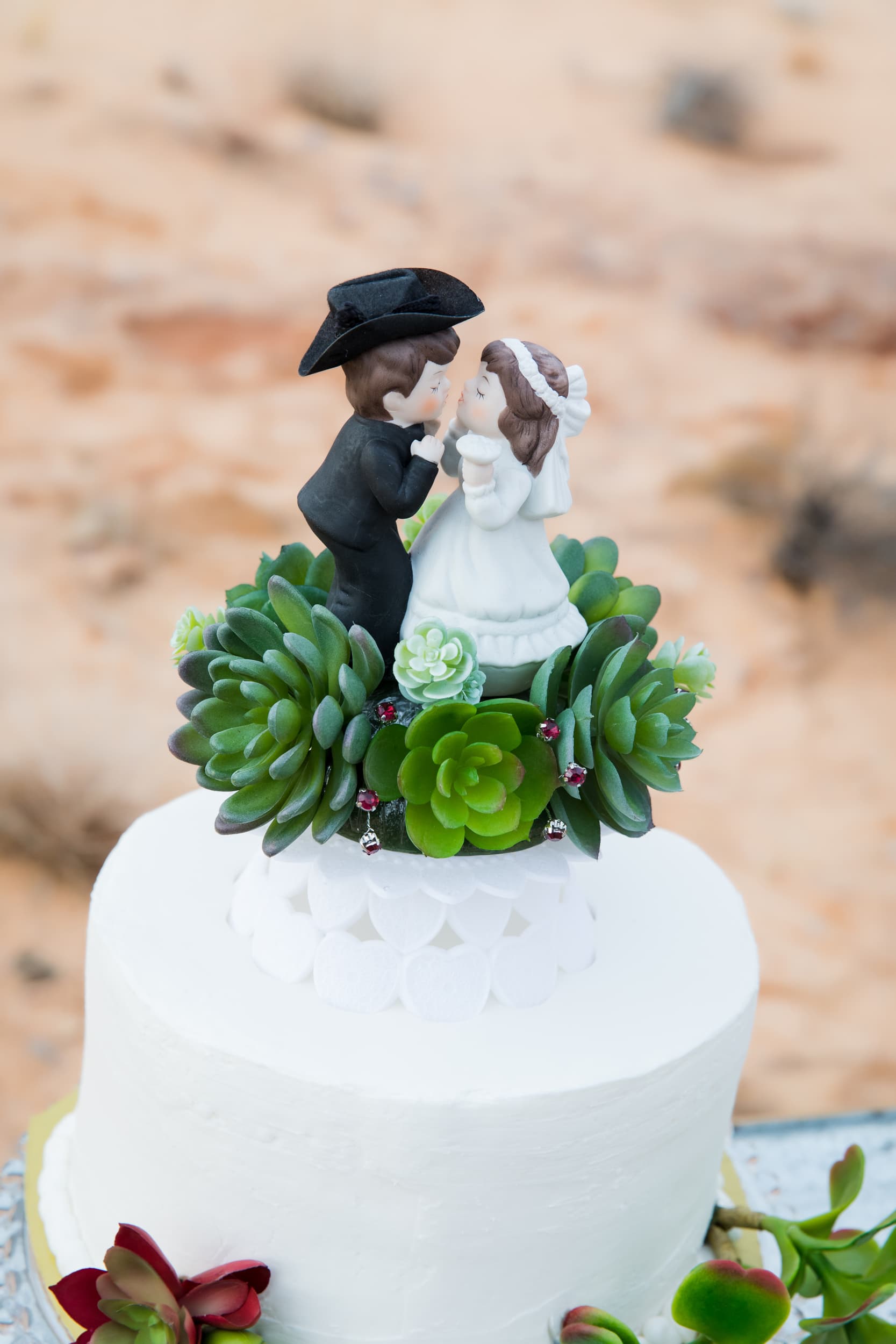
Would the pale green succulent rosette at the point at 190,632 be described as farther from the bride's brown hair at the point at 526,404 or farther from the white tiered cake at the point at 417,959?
the bride's brown hair at the point at 526,404

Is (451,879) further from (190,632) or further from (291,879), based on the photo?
(190,632)

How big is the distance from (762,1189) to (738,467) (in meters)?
2.54

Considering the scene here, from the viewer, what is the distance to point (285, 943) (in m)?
1.44

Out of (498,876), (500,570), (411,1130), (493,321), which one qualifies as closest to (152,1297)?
(411,1130)

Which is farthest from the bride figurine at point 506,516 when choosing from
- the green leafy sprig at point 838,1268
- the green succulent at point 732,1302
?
the green leafy sprig at point 838,1268

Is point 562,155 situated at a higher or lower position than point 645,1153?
higher

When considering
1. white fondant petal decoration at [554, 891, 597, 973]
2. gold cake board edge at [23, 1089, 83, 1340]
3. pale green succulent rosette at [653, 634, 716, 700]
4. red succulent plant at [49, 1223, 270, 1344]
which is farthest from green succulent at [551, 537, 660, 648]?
gold cake board edge at [23, 1089, 83, 1340]

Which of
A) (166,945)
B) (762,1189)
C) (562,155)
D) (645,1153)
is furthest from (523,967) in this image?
(562,155)

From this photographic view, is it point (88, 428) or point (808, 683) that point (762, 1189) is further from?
point (88, 428)

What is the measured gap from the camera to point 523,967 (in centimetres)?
141

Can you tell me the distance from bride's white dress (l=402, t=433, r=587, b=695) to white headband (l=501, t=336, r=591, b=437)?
0.03 m

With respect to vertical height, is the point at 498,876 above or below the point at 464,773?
below

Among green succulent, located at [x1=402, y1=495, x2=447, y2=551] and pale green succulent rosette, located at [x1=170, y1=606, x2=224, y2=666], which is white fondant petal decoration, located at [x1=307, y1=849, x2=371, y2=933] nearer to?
pale green succulent rosette, located at [x1=170, y1=606, x2=224, y2=666]

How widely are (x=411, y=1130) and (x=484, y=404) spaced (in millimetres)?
682
